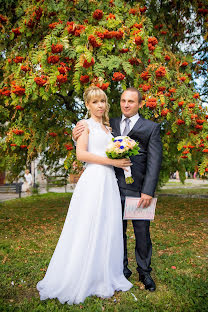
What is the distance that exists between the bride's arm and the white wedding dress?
9 cm

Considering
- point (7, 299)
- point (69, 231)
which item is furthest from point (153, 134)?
point (7, 299)

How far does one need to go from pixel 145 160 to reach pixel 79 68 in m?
2.08

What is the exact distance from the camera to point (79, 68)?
14.6 ft

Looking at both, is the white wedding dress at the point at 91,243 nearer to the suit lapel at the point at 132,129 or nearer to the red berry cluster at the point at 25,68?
the suit lapel at the point at 132,129

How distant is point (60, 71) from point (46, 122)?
6.19ft

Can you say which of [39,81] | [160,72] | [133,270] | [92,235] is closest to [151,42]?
[160,72]

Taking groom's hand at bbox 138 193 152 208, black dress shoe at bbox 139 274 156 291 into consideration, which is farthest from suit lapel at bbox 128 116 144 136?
black dress shoe at bbox 139 274 156 291

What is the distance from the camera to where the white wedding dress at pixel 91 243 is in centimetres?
295

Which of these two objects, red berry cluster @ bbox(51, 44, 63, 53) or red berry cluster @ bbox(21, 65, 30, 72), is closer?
red berry cluster @ bbox(51, 44, 63, 53)

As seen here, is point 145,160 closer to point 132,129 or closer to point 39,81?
point 132,129

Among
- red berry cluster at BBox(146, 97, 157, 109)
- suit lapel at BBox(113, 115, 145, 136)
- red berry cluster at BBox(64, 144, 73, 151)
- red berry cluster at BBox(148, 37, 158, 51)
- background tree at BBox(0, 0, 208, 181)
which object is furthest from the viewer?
red berry cluster at BBox(64, 144, 73, 151)

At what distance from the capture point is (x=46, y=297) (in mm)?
3047

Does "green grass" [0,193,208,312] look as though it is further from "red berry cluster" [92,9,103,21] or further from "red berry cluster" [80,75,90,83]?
"red berry cluster" [92,9,103,21]

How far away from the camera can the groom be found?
3213 mm
